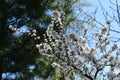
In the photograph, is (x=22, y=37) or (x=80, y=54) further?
(x=22, y=37)

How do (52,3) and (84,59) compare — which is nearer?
(84,59)

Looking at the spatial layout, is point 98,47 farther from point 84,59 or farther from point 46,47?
point 46,47

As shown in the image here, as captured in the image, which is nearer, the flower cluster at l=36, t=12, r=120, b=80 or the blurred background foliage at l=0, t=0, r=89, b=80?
the flower cluster at l=36, t=12, r=120, b=80

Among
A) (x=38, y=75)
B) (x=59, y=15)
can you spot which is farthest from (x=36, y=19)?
(x=59, y=15)

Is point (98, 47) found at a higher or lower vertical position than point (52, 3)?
lower

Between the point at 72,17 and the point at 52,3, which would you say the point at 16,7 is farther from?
the point at 72,17

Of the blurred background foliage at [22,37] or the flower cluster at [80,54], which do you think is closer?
the flower cluster at [80,54]

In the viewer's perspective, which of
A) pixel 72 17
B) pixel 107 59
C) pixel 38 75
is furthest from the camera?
pixel 72 17

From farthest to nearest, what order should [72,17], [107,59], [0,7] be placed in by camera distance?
[72,17] < [0,7] < [107,59]

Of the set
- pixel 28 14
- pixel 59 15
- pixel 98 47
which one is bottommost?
pixel 98 47
